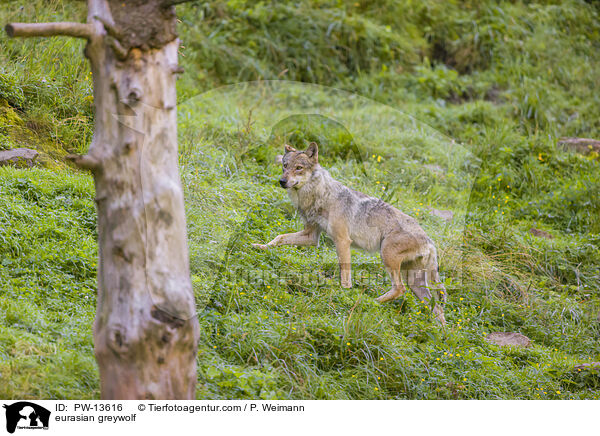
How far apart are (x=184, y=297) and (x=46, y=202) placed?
3409 mm

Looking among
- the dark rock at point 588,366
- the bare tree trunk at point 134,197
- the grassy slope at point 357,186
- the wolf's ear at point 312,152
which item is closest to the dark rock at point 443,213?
the grassy slope at point 357,186

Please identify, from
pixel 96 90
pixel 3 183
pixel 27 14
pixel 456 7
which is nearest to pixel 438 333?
pixel 96 90

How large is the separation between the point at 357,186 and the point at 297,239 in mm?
2266

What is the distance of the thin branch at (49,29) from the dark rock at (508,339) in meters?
4.86

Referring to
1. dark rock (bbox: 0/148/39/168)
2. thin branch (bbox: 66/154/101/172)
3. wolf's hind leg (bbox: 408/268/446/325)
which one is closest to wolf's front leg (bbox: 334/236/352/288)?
wolf's hind leg (bbox: 408/268/446/325)

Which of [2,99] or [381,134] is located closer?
[2,99]

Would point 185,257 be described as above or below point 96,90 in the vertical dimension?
below

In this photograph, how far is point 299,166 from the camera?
643cm

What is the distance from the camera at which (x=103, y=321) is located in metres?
3.71

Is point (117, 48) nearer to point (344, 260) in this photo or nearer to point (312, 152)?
point (312, 152)

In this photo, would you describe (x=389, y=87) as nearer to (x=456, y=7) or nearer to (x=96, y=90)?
(x=456, y=7)

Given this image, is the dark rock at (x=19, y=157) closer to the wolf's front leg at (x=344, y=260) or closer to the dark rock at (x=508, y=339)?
the wolf's front leg at (x=344, y=260)

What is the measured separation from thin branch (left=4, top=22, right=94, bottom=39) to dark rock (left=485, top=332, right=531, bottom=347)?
486 cm

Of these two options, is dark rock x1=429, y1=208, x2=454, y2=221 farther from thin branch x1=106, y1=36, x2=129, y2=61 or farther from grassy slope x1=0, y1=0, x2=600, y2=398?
thin branch x1=106, y1=36, x2=129, y2=61
